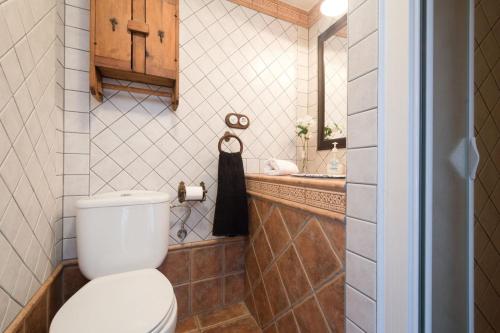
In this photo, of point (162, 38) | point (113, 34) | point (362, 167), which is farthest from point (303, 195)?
point (113, 34)

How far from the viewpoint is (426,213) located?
1.93 feet

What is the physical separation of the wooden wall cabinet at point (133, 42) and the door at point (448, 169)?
1.21m

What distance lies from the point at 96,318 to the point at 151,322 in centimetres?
19

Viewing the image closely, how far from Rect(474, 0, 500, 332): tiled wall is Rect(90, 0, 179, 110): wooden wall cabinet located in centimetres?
142

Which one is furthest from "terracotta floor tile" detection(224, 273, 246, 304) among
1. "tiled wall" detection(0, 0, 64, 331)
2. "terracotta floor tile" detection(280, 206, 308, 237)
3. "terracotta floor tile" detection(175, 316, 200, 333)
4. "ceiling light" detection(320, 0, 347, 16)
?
"ceiling light" detection(320, 0, 347, 16)

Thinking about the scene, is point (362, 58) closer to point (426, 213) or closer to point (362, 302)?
point (426, 213)

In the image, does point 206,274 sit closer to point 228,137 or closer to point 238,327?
point 238,327

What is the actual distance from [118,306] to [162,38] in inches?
53.1

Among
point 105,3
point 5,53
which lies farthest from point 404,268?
point 105,3

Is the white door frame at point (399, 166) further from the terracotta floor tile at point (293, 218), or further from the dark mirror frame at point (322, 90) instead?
the dark mirror frame at point (322, 90)

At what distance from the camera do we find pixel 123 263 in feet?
3.68

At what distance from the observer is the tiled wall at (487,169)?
85cm

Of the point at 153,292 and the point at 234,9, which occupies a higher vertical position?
the point at 234,9

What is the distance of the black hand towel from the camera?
1475 millimetres
